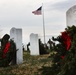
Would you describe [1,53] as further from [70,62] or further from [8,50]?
[70,62]

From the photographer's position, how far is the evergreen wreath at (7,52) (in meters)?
14.3

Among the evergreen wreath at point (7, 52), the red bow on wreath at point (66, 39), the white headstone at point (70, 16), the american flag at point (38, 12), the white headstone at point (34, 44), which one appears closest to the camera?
the red bow on wreath at point (66, 39)

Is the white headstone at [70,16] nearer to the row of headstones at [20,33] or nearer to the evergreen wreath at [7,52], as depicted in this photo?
the row of headstones at [20,33]

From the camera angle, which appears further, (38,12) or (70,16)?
(38,12)

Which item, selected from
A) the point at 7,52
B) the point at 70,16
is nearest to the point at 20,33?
the point at 7,52

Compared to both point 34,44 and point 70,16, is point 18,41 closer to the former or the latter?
point 70,16

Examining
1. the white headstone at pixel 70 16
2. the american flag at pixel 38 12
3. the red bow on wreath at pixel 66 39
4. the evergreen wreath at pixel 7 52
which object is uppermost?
the american flag at pixel 38 12

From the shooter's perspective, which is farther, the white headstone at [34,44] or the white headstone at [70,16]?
the white headstone at [34,44]

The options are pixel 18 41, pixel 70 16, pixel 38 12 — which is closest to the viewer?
pixel 70 16

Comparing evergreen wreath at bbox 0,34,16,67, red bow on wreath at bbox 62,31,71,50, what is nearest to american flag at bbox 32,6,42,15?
evergreen wreath at bbox 0,34,16,67

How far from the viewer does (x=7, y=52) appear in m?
14.4

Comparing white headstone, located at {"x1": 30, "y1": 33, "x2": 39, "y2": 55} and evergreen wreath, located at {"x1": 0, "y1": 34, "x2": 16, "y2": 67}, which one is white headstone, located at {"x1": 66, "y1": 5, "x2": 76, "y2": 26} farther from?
white headstone, located at {"x1": 30, "y1": 33, "x2": 39, "y2": 55}

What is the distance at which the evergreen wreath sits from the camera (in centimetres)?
1426

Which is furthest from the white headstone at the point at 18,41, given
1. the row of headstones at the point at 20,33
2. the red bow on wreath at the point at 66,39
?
the red bow on wreath at the point at 66,39
